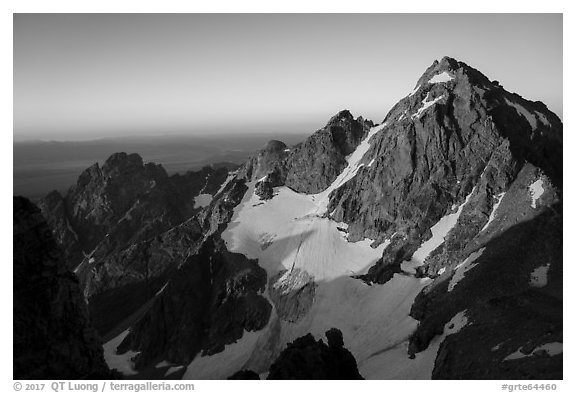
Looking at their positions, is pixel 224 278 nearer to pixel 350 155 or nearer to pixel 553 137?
pixel 350 155

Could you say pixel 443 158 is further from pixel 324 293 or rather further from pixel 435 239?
pixel 324 293

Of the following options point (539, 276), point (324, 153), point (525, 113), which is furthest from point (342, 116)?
point (539, 276)

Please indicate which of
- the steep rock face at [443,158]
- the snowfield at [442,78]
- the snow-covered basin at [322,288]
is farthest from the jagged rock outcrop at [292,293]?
the snowfield at [442,78]

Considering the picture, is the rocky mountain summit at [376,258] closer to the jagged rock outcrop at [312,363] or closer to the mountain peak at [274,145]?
the jagged rock outcrop at [312,363]

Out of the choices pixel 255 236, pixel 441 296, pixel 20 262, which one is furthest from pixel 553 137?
pixel 20 262

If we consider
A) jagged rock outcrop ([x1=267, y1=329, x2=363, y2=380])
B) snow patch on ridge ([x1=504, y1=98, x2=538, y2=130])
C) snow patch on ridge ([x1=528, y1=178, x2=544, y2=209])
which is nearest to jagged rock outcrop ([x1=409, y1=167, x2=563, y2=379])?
snow patch on ridge ([x1=528, y1=178, x2=544, y2=209])

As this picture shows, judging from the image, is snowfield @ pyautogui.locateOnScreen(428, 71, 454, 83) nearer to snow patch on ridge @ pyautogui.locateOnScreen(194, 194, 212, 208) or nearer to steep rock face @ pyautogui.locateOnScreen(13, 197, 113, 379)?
steep rock face @ pyautogui.locateOnScreen(13, 197, 113, 379)
